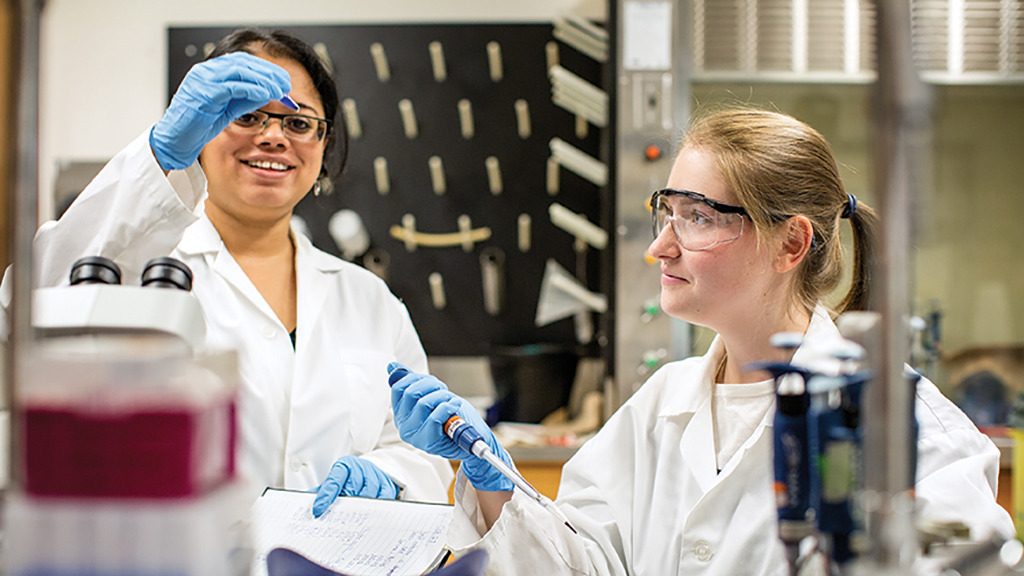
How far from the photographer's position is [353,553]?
42.6 inches

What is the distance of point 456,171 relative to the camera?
323 cm

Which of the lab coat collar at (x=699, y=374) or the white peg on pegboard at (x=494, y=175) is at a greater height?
the white peg on pegboard at (x=494, y=175)

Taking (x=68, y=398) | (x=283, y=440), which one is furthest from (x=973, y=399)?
(x=68, y=398)

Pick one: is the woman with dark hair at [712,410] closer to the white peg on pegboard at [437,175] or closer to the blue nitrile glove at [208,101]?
the blue nitrile glove at [208,101]

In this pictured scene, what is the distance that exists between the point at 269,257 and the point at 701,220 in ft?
3.36

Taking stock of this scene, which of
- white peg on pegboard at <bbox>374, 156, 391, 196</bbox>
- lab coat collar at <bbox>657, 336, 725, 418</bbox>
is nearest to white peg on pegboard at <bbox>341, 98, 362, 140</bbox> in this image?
white peg on pegboard at <bbox>374, 156, 391, 196</bbox>

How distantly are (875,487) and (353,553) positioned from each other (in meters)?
0.75

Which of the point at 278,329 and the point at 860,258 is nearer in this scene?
the point at 860,258

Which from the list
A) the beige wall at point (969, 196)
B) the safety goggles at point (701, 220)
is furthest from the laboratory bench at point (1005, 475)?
the safety goggles at point (701, 220)

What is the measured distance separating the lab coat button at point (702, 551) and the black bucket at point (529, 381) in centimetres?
165

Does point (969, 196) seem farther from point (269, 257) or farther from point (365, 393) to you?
point (269, 257)

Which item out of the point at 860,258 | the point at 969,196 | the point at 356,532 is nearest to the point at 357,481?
the point at 356,532

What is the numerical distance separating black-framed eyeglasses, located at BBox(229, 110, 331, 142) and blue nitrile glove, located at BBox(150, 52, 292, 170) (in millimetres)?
213

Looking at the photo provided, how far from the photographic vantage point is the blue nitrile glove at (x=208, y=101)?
130 cm
